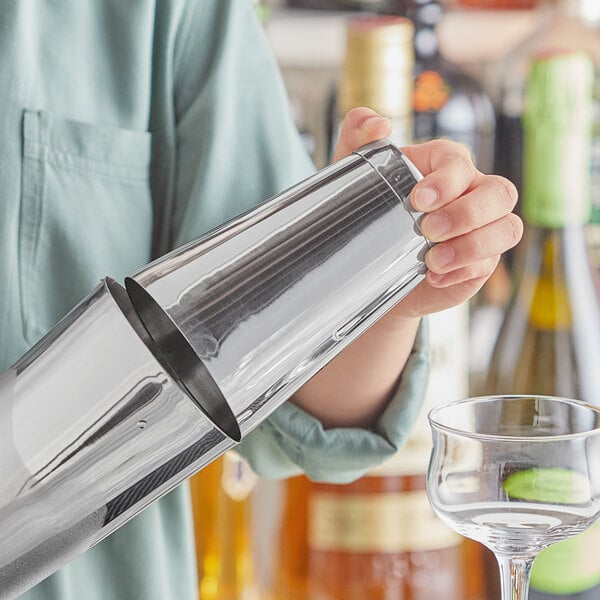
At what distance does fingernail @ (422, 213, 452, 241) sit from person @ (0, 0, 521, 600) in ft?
0.32

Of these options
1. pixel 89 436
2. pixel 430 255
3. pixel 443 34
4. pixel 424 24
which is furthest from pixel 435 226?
pixel 443 34

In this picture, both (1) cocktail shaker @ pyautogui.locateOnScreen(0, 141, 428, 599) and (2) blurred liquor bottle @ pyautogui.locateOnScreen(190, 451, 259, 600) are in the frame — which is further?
(2) blurred liquor bottle @ pyautogui.locateOnScreen(190, 451, 259, 600)

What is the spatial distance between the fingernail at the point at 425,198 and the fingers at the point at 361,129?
0.16 ft

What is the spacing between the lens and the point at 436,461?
322 mm

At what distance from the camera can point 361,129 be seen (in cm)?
37

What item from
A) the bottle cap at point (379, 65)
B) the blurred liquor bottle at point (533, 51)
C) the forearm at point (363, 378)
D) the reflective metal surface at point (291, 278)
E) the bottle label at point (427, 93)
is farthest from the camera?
the blurred liquor bottle at point (533, 51)

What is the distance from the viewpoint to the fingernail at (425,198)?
0.31 metres

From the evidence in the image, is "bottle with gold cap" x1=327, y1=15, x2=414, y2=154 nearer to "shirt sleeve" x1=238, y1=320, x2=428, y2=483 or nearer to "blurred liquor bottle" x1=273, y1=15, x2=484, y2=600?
"blurred liquor bottle" x1=273, y1=15, x2=484, y2=600

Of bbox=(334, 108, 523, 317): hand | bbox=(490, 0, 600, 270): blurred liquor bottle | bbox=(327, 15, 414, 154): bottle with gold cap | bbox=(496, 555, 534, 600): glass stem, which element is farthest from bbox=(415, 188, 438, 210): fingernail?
bbox=(490, 0, 600, 270): blurred liquor bottle

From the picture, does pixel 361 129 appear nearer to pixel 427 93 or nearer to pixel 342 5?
pixel 427 93

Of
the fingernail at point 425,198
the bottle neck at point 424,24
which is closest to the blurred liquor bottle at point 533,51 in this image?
the bottle neck at point 424,24

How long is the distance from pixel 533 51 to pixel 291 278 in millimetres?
580

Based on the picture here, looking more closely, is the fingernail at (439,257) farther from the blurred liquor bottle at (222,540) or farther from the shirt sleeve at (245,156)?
the blurred liquor bottle at (222,540)

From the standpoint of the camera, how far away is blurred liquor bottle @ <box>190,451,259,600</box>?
2.29ft
